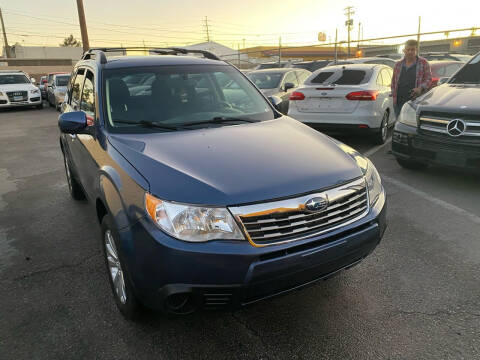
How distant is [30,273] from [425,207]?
4096mm

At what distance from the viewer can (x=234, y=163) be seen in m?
2.32

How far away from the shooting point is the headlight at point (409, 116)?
5.27 m

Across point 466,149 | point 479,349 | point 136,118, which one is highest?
point 136,118

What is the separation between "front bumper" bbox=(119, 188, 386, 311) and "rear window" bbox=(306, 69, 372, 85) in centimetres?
586

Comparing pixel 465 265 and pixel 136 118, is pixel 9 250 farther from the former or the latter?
pixel 465 265

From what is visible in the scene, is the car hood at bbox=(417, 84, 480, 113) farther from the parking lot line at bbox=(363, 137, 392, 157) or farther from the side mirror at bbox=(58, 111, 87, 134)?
the side mirror at bbox=(58, 111, 87, 134)

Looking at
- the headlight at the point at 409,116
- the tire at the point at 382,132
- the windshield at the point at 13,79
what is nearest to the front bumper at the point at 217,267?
the headlight at the point at 409,116

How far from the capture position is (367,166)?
8.82 feet

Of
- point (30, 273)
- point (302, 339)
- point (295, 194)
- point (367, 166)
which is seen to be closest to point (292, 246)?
point (295, 194)

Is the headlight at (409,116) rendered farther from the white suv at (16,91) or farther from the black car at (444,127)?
the white suv at (16,91)

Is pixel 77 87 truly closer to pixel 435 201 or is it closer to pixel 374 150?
pixel 435 201

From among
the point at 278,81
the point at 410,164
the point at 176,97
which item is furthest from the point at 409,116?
the point at 278,81

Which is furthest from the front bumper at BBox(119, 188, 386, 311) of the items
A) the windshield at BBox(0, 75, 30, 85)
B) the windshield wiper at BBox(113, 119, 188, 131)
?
the windshield at BBox(0, 75, 30, 85)

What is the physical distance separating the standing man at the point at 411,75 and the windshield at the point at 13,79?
1635 cm
